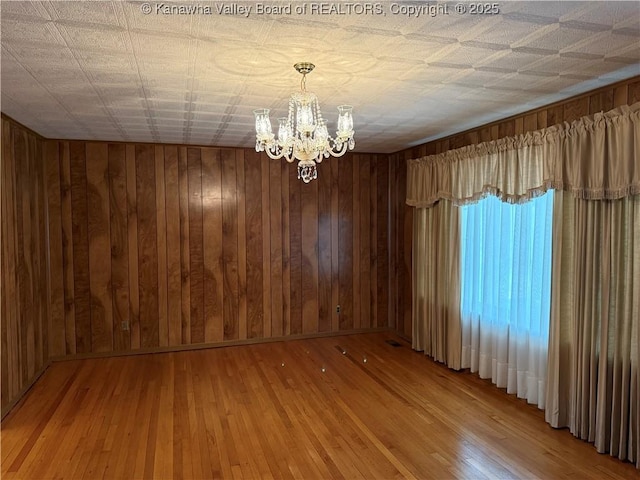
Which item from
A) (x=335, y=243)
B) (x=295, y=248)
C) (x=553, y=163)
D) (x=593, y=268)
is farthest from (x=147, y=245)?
(x=593, y=268)

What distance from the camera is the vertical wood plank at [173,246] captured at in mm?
5137

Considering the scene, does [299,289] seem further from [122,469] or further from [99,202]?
[122,469]

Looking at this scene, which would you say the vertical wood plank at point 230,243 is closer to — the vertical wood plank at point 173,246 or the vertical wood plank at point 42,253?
the vertical wood plank at point 173,246

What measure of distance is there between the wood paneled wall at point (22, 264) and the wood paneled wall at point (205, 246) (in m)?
0.27

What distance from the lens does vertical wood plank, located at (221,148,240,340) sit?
5.33 meters

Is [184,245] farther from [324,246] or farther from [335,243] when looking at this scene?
[335,243]

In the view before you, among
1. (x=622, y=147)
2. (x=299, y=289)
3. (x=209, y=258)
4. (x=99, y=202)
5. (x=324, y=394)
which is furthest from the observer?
(x=299, y=289)

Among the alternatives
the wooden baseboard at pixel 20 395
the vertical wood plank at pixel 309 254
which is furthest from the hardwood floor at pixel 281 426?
the vertical wood plank at pixel 309 254

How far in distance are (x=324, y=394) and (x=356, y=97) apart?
258 cm

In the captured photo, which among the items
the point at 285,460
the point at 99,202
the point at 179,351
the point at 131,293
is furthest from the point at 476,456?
the point at 99,202

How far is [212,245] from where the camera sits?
532 centimetres

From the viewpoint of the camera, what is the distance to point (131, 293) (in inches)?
200

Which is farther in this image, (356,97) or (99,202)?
(99,202)

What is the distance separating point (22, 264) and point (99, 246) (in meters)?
1.03
